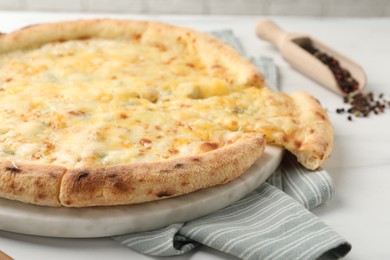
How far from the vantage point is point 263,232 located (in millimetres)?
2691

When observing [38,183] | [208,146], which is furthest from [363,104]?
[38,183]

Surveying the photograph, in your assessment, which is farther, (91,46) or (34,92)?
(91,46)

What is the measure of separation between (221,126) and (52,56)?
3.95ft

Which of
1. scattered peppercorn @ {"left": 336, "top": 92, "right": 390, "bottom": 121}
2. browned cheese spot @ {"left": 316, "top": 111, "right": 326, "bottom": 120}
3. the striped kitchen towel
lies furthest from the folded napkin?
scattered peppercorn @ {"left": 336, "top": 92, "right": 390, "bottom": 121}

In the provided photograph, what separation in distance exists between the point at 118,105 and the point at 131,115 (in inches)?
5.8

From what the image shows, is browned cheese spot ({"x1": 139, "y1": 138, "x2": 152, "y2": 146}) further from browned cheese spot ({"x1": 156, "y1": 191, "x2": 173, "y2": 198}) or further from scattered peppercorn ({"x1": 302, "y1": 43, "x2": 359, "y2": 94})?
scattered peppercorn ({"x1": 302, "y1": 43, "x2": 359, "y2": 94})

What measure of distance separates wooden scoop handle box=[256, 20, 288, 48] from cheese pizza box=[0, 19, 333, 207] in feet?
2.17

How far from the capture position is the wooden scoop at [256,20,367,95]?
4168mm

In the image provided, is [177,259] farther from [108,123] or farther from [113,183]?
[108,123]

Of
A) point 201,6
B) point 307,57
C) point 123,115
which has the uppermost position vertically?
point 123,115

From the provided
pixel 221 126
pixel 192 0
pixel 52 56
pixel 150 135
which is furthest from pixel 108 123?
pixel 192 0

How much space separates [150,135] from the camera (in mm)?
3086

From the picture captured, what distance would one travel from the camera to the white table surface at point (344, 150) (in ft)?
8.80

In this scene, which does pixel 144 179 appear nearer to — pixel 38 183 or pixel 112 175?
pixel 112 175
